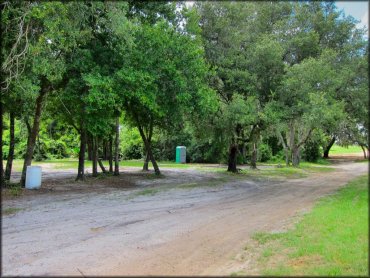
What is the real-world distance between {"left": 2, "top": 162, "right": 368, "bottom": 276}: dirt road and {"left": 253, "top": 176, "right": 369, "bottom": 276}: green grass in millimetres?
664

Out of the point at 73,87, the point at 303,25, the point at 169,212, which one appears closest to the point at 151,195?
the point at 169,212

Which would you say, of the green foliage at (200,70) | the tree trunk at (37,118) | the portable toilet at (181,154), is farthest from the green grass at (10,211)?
the portable toilet at (181,154)

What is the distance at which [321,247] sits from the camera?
22.7 ft

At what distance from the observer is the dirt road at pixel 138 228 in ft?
23.5

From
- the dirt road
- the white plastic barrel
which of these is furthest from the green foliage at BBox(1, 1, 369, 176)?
the dirt road

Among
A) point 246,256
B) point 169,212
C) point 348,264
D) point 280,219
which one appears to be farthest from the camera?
point 169,212

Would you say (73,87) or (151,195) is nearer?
(73,87)

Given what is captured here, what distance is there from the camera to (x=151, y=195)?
1664 cm

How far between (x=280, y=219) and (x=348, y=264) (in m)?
5.81

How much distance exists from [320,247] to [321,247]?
26 mm

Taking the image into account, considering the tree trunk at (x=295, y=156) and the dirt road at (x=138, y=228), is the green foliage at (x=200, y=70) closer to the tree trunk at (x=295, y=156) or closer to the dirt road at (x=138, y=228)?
the dirt road at (x=138, y=228)

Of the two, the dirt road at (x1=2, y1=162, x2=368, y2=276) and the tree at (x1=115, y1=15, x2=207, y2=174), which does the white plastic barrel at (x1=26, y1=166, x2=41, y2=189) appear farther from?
the tree at (x1=115, y1=15, x2=207, y2=174)

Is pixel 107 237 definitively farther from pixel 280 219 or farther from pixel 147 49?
pixel 147 49

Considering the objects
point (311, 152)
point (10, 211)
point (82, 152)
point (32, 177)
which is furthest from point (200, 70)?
point (311, 152)
